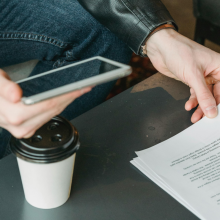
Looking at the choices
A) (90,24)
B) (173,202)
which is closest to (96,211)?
(173,202)

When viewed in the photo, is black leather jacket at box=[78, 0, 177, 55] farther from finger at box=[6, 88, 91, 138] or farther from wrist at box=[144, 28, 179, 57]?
finger at box=[6, 88, 91, 138]

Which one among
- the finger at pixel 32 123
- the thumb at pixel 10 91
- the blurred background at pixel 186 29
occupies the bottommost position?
the blurred background at pixel 186 29

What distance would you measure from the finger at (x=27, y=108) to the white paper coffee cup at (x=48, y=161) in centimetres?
5

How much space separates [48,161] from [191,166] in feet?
1.00

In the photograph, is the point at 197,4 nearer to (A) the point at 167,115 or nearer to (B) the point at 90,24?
(B) the point at 90,24

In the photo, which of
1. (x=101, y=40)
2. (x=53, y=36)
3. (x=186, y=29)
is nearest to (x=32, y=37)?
(x=53, y=36)

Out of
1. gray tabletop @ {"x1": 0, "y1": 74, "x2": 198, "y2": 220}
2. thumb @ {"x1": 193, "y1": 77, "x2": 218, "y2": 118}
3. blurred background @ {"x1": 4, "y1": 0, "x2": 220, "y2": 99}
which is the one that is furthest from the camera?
blurred background @ {"x1": 4, "y1": 0, "x2": 220, "y2": 99}

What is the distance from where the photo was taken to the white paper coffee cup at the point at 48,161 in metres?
0.41

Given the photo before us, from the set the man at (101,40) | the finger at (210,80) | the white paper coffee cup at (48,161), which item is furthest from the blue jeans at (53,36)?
the white paper coffee cup at (48,161)

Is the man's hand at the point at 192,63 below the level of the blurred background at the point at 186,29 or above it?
above

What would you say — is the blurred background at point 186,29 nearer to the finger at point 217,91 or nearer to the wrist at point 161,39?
the wrist at point 161,39

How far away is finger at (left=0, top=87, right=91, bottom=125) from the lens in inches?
15.0

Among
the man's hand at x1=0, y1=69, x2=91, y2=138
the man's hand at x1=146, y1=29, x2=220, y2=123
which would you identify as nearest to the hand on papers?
the man's hand at x1=146, y1=29, x2=220, y2=123

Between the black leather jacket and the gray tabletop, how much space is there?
15 centimetres
